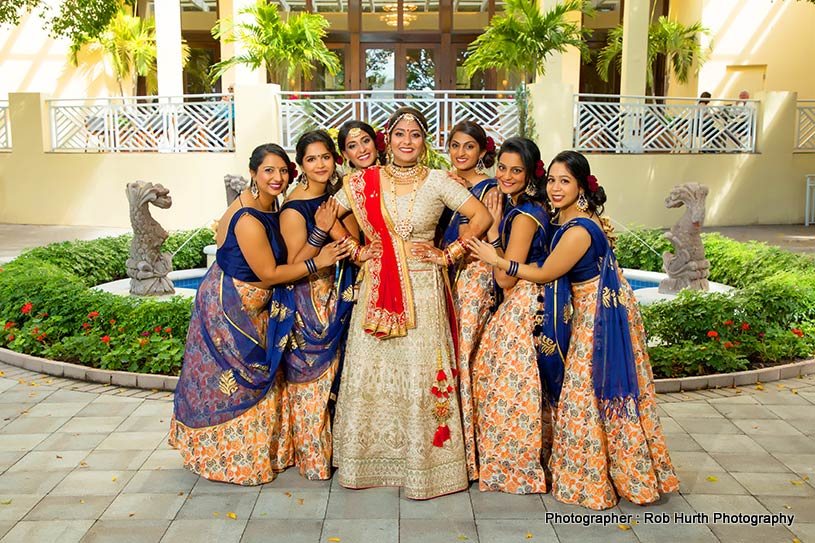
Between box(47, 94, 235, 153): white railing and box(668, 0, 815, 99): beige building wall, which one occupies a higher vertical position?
box(668, 0, 815, 99): beige building wall

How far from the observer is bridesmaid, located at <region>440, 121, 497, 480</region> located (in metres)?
3.97

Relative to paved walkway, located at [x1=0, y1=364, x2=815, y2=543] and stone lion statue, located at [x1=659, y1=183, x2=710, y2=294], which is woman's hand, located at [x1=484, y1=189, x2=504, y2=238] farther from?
stone lion statue, located at [x1=659, y1=183, x2=710, y2=294]

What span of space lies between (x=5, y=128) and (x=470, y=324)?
44.0 feet

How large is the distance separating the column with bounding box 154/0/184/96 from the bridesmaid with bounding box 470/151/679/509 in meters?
12.0

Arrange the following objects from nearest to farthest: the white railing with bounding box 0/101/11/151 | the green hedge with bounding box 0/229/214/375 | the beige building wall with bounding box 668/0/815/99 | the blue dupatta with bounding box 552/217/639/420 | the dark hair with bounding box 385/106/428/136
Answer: the blue dupatta with bounding box 552/217/639/420
the dark hair with bounding box 385/106/428/136
the green hedge with bounding box 0/229/214/375
the white railing with bounding box 0/101/11/151
the beige building wall with bounding box 668/0/815/99

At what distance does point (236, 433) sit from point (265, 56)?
1064 cm

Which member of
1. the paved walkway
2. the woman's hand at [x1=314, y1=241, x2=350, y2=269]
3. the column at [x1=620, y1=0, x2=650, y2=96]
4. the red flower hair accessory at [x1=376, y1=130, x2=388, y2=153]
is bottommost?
the paved walkway

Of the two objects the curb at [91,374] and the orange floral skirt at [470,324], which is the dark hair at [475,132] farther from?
the curb at [91,374]

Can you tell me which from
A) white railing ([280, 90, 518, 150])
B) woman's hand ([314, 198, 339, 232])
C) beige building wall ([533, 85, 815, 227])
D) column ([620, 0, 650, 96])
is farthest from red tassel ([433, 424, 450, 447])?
column ([620, 0, 650, 96])

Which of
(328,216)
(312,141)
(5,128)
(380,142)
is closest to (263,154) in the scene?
(312,141)

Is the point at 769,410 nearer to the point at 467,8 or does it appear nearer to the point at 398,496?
the point at 398,496

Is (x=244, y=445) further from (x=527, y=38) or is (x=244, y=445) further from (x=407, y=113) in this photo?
(x=527, y=38)

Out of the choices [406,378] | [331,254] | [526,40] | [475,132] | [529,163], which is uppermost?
[526,40]

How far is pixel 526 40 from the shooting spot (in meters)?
13.2
